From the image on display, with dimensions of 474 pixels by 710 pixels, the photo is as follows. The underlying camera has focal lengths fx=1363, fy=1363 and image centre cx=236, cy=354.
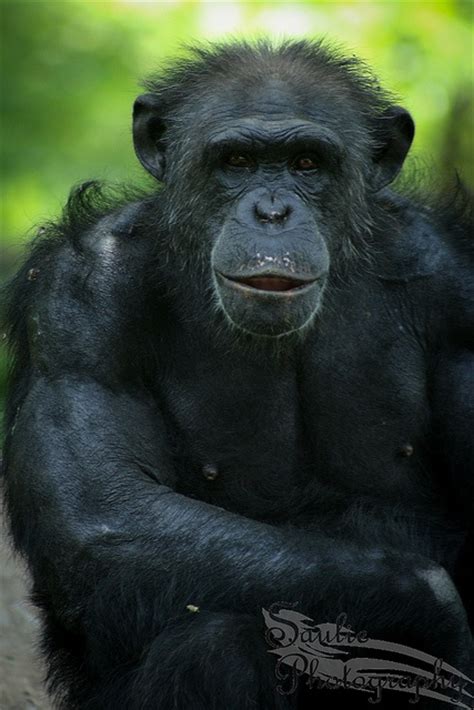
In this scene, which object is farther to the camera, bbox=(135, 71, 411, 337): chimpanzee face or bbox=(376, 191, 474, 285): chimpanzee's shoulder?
bbox=(376, 191, 474, 285): chimpanzee's shoulder

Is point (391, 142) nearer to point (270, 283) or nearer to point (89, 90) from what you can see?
point (270, 283)

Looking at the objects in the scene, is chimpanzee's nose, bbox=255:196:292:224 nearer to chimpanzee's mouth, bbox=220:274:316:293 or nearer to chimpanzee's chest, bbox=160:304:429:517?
chimpanzee's mouth, bbox=220:274:316:293

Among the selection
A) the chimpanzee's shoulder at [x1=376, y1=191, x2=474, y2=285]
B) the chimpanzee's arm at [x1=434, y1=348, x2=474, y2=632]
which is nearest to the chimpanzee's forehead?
the chimpanzee's shoulder at [x1=376, y1=191, x2=474, y2=285]

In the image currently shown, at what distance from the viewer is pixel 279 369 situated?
277 inches

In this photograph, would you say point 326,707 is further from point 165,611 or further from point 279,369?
point 279,369

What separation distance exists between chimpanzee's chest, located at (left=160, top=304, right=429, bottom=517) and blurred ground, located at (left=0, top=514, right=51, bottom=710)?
4.25 ft

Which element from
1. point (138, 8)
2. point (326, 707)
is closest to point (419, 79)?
point (138, 8)

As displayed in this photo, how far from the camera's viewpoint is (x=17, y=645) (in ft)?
27.3

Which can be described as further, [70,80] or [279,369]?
[70,80]

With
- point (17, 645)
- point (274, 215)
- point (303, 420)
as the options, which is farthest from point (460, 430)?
point (17, 645)

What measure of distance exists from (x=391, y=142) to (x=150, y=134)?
1.27 metres

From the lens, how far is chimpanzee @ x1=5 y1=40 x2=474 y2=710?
6254mm

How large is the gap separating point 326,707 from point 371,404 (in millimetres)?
1562

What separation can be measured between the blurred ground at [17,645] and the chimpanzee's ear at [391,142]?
2.81 metres
